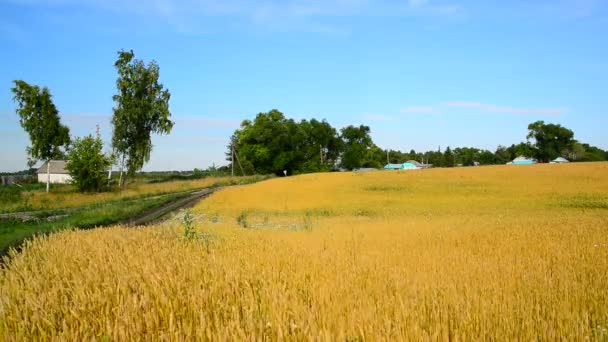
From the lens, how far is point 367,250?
453 inches

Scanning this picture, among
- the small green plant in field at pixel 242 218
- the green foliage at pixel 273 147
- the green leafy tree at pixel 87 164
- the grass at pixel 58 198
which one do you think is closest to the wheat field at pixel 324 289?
the small green plant in field at pixel 242 218

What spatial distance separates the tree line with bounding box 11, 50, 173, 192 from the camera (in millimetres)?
47562

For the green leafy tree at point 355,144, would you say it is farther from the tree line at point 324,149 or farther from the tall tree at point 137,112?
the tall tree at point 137,112

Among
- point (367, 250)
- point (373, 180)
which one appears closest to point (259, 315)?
point (367, 250)

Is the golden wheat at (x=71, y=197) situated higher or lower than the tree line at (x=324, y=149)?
lower

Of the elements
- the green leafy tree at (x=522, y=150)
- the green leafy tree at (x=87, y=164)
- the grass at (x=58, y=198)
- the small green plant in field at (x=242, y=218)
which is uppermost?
the green leafy tree at (x=522, y=150)

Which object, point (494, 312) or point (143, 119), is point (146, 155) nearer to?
point (143, 119)

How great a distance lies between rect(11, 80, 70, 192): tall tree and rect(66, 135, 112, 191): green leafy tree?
2852 millimetres

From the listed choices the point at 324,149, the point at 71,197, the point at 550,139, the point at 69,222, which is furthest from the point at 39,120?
the point at 550,139

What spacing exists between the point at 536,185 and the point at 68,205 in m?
39.9

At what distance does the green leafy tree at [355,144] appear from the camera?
5664 inches

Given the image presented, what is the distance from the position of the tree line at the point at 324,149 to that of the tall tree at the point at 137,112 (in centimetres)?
4102

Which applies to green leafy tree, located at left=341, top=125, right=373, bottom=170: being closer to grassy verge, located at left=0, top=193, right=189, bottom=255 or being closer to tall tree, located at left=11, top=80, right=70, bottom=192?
tall tree, located at left=11, top=80, right=70, bottom=192

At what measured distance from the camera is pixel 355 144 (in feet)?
479
